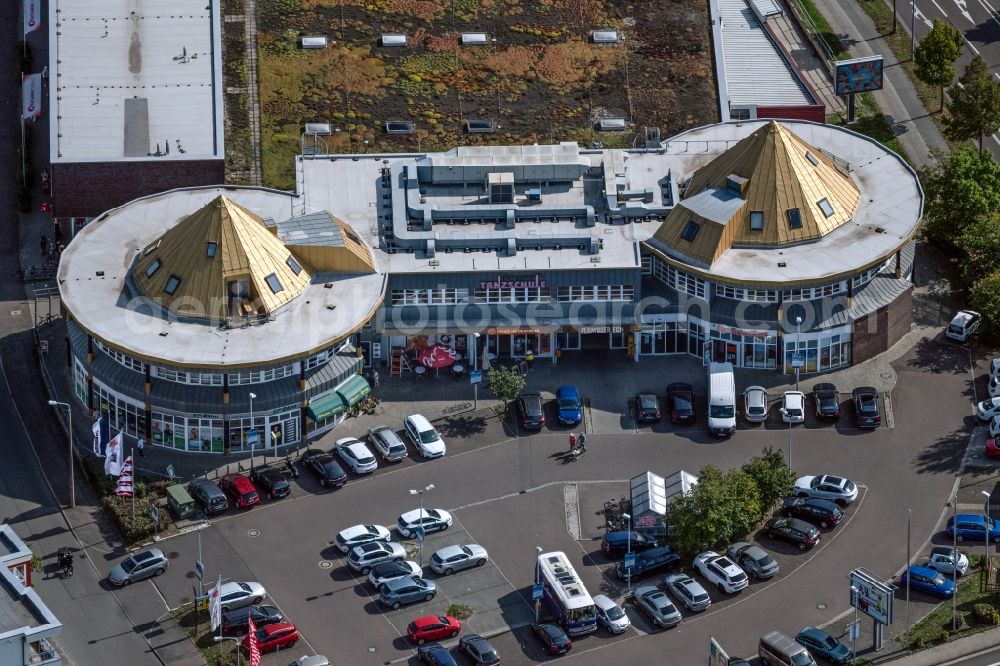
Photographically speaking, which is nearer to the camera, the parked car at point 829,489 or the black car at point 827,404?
the parked car at point 829,489

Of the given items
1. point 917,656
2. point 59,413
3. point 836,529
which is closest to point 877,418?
point 836,529

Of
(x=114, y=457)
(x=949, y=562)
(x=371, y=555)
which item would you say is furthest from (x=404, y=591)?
(x=949, y=562)

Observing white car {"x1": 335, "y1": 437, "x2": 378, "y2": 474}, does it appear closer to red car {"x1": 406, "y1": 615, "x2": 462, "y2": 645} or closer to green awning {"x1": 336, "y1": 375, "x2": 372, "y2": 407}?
green awning {"x1": 336, "y1": 375, "x2": 372, "y2": 407}

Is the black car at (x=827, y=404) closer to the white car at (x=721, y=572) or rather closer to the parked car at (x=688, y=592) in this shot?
the white car at (x=721, y=572)

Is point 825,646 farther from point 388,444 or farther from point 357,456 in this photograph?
point 357,456

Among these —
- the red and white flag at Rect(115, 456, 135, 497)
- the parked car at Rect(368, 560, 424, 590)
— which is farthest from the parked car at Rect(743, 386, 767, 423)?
the red and white flag at Rect(115, 456, 135, 497)

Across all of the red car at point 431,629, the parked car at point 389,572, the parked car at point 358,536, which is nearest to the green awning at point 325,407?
the parked car at point 358,536
